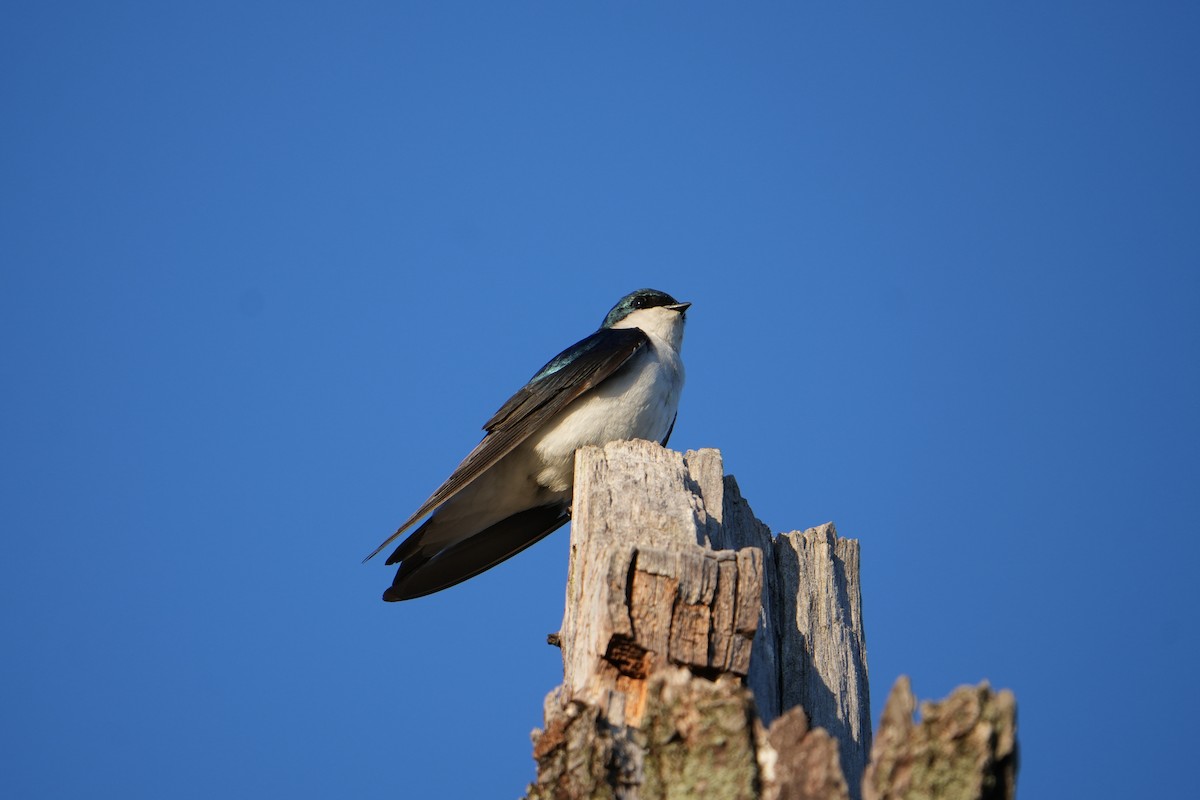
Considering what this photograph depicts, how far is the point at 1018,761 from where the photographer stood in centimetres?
224

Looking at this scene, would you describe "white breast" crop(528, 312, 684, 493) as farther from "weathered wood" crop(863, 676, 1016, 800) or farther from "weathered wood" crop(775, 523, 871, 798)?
"weathered wood" crop(863, 676, 1016, 800)

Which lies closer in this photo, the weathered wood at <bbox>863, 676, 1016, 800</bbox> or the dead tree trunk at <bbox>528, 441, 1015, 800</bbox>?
the weathered wood at <bbox>863, 676, 1016, 800</bbox>

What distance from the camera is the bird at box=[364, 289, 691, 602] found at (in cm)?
580

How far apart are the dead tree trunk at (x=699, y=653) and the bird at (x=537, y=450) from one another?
116 cm

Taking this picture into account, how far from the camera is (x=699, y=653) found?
318cm

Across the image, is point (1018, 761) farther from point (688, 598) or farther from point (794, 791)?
point (688, 598)

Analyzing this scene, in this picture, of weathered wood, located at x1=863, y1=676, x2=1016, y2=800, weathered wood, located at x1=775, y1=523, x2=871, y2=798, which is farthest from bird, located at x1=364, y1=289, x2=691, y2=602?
weathered wood, located at x1=863, y1=676, x2=1016, y2=800

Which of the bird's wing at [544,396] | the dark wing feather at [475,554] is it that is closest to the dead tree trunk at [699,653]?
the bird's wing at [544,396]

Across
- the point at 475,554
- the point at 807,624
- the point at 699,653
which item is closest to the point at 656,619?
the point at 699,653

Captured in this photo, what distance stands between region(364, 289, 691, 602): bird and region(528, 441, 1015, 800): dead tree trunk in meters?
1.16

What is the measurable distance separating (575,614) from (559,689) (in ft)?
1.42

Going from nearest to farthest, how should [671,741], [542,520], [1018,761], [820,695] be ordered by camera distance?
[1018,761] → [671,741] → [820,695] → [542,520]

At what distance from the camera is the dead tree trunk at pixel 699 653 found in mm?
2520

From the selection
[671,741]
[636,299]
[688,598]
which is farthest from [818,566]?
[636,299]
